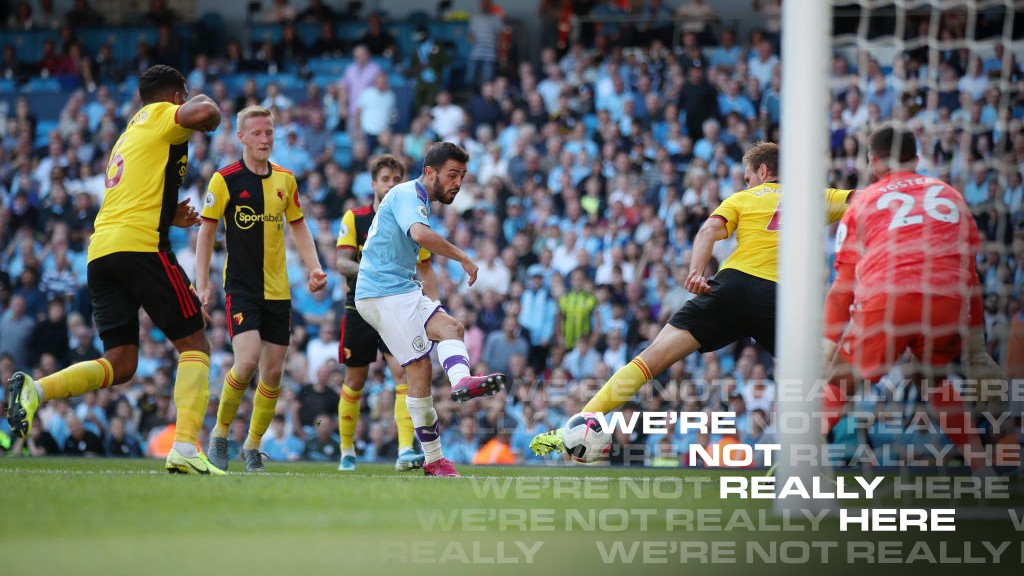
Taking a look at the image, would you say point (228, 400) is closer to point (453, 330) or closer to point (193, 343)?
point (193, 343)

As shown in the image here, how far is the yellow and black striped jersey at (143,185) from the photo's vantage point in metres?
7.31

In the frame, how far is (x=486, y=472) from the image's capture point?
9484 mm

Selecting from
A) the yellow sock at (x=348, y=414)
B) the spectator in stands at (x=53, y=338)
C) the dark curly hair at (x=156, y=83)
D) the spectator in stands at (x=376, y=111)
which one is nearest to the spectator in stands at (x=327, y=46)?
the spectator in stands at (x=376, y=111)

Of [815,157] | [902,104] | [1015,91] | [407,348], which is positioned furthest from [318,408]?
[815,157]

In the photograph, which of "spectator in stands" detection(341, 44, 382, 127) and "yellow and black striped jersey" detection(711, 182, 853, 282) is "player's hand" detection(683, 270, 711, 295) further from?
"spectator in stands" detection(341, 44, 382, 127)

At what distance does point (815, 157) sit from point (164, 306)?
4.02m

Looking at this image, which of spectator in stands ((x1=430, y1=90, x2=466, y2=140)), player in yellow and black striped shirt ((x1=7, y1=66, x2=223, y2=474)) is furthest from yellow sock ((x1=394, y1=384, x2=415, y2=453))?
spectator in stands ((x1=430, y1=90, x2=466, y2=140))

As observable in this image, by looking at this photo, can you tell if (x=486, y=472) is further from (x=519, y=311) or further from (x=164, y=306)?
(x=519, y=311)

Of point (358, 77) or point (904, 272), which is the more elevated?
point (358, 77)

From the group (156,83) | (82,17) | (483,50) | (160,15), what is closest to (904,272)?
(156,83)

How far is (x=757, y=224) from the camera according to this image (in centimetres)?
789

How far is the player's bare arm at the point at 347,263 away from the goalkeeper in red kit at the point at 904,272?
12.7 ft

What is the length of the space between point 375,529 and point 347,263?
4.96m

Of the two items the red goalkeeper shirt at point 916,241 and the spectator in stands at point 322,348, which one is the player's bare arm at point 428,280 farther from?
the spectator in stands at point 322,348
